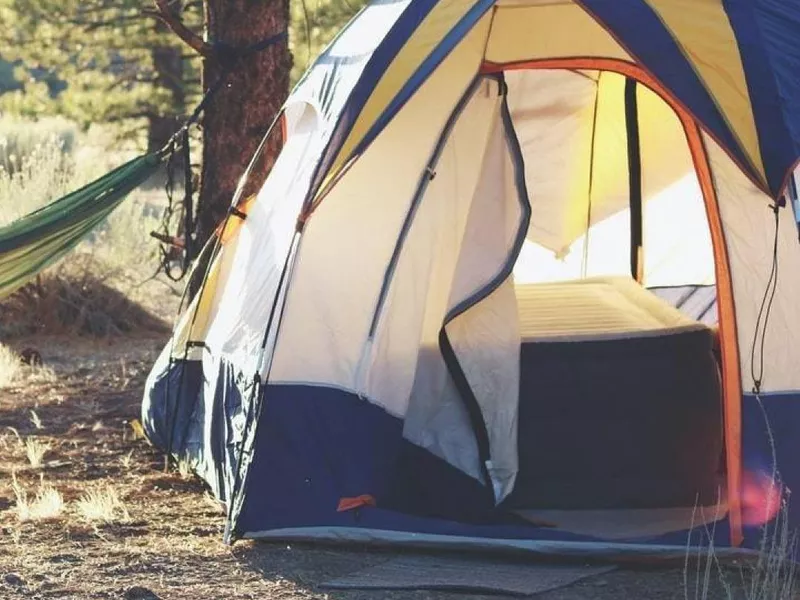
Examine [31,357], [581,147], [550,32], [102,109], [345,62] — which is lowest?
[31,357]

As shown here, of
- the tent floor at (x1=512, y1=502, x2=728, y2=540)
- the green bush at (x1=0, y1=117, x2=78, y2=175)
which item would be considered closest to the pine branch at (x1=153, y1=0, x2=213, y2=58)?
the tent floor at (x1=512, y1=502, x2=728, y2=540)

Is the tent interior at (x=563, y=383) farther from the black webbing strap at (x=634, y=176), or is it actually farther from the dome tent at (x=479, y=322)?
the black webbing strap at (x=634, y=176)

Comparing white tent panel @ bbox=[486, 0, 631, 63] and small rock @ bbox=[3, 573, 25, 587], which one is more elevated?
white tent panel @ bbox=[486, 0, 631, 63]

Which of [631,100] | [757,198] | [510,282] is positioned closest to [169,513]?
[510,282]

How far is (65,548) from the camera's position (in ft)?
16.4

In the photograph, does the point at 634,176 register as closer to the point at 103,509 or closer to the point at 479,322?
the point at 479,322

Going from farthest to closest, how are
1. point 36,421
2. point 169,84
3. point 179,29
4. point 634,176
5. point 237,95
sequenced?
point 169,84
point 36,421
point 237,95
point 634,176
point 179,29

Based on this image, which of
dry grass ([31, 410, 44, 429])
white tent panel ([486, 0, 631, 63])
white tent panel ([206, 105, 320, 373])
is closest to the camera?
white tent panel ([206, 105, 320, 373])

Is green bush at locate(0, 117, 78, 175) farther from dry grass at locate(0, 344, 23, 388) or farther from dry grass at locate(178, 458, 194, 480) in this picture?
dry grass at locate(178, 458, 194, 480)

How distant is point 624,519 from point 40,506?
2207 mm

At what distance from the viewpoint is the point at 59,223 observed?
6.16m

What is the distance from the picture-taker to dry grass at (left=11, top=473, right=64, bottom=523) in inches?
214

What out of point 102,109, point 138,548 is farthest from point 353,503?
point 102,109

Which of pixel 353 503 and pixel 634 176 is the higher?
pixel 634 176
